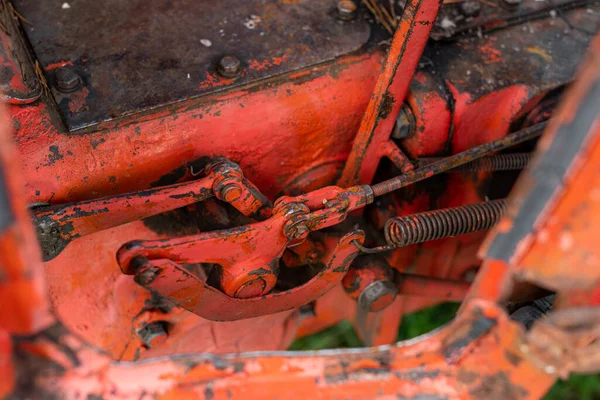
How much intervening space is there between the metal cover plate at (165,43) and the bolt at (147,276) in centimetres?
35

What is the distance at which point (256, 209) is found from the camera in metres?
1.36

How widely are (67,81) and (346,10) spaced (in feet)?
2.54

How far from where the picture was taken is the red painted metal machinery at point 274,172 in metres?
0.80

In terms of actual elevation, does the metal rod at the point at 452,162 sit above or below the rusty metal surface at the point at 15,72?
below

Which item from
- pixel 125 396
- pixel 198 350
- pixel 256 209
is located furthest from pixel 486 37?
pixel 125 396

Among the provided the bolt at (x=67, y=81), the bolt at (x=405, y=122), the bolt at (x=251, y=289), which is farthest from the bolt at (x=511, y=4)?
the bolt at (x=67, y=81)

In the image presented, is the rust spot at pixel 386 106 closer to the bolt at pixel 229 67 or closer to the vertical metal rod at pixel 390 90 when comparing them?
the vertical metal rod at pixel 390 90

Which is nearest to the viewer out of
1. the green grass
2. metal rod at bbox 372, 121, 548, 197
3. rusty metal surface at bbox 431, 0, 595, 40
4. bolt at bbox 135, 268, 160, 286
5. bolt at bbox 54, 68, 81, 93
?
bolt at bbox 135, 268, 160, 286

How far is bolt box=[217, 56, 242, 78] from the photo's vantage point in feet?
4.52

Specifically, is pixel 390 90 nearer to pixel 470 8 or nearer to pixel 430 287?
pixel 470 8

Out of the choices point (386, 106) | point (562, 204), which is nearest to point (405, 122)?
point (386, 106)

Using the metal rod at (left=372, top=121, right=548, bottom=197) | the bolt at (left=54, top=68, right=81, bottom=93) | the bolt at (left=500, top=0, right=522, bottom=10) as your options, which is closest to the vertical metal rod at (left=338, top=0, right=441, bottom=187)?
the metal rod at (left=372, top=121, right=548, bottom=197)

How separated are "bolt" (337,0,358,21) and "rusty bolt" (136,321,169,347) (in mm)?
997

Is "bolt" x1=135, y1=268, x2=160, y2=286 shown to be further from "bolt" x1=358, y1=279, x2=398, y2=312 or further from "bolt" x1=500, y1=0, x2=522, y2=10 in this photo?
"bolt" x1=500, y1=0, x2=522, y2=10
